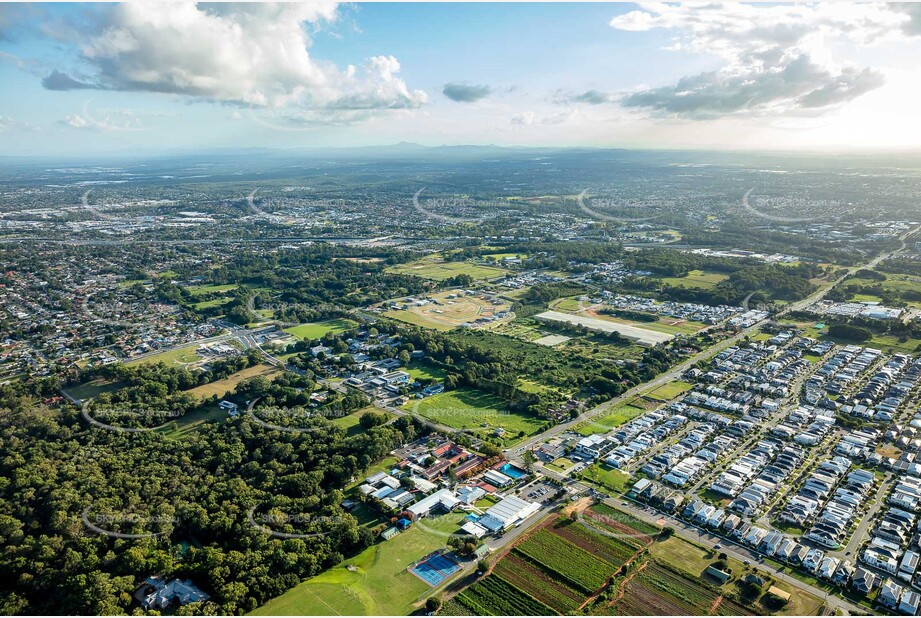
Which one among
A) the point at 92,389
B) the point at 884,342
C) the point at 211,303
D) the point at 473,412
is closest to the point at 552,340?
the point at 473,412

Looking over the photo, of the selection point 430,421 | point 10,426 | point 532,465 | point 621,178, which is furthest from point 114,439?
point 621,178

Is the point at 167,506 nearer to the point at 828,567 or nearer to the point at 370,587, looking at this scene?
the point at 370,587

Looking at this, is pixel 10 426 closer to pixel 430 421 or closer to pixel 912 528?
pixel 430 421

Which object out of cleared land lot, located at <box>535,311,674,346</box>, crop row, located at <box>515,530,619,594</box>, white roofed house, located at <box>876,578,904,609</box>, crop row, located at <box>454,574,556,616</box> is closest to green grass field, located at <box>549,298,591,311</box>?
cleared land lot, located at <box>535,311,674,346</box>

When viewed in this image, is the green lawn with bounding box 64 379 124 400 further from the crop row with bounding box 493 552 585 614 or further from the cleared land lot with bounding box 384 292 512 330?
the crop row with bounding box 493 552 585 614

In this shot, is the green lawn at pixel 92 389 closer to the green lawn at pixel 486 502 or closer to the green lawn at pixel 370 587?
the green lawn at pixel 370 587
